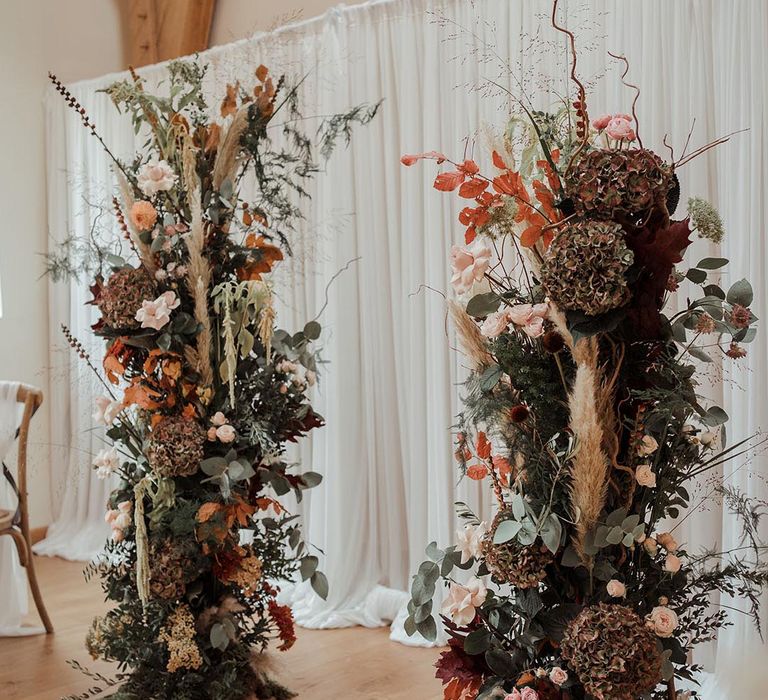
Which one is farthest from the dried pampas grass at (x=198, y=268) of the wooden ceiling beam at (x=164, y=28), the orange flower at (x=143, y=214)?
the wooden ceiling beam at (x=164, y=28)

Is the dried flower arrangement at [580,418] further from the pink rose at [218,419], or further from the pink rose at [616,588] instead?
the pink rose at [218,419]

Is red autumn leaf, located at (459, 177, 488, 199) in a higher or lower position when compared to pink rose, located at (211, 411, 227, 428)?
higher

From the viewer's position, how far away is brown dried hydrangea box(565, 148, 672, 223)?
171cm

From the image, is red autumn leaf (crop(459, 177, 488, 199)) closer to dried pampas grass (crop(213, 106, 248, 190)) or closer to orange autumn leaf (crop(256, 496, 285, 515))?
dried pampas grass (crop(213, 106, 248, 190))

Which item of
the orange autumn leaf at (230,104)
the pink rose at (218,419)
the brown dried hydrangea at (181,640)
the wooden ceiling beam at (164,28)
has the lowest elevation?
the brown dried hydrangea at (181,640)

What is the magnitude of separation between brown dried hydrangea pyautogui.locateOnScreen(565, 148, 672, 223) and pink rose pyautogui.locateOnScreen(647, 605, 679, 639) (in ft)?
2.29

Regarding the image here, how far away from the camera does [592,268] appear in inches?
66.2

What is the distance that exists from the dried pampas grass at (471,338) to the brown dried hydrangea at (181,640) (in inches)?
58.4

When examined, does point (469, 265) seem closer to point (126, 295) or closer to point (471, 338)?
point (471, 338)

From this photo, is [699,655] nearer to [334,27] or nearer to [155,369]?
[155,369]

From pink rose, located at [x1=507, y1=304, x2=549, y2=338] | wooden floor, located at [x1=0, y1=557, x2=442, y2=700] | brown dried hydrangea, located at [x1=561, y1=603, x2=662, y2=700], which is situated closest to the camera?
brown dried hydrangea, located at [x1=561, y1=603, x2=662, y2=700]

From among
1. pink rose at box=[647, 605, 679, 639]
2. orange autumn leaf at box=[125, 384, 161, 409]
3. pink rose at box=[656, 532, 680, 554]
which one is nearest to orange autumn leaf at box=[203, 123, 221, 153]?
orange autumn leaf at box=[125, 384, 161, 409]

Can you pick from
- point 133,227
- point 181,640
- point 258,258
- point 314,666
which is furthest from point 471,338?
point 314,666

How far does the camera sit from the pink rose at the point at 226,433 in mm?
2845
